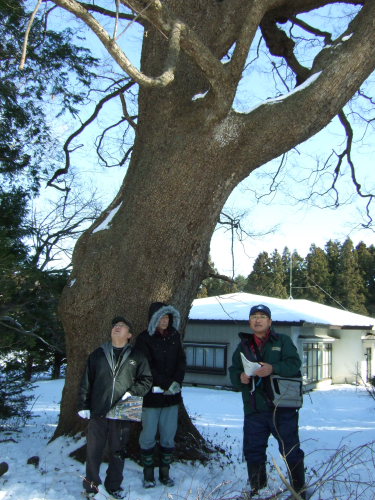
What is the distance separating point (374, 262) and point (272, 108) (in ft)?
159

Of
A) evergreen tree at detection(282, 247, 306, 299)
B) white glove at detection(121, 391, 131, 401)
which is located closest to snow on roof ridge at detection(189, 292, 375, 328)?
white glove at detection(121, 391, 131, 401)

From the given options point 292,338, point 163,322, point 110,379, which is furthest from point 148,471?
point 292,338

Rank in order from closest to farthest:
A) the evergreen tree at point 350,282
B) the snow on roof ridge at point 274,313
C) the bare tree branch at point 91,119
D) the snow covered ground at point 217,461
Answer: the snow covered ground at point 217,461, the bare tree branch at point 91,119, the snow on roof ridge at point 274,313, the evergreen tree at point 350,282

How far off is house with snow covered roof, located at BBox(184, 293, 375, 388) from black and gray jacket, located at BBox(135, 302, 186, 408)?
11.8 meters

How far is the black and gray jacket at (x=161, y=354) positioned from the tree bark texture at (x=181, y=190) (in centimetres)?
38

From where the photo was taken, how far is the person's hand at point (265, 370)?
14.4 feet

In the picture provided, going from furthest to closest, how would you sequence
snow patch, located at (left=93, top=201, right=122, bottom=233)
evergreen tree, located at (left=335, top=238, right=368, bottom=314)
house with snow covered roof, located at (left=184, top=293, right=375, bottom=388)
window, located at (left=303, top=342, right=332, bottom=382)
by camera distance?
1. evergreen tree, located at (left=335, top=238, right=368, bottom=314)
2. window, located at (left=303, top=342, right=332, bottom=382)
3. house with snow covered roof, located at (left=184, top=293, right=375, bottom=388)
4. snow patch, located at (left=93, top=201, right=122, bottom=233)

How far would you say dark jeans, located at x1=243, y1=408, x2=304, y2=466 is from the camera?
14.4ft

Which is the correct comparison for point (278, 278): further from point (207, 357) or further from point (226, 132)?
point (226, 132)

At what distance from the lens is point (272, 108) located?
5.41 meters

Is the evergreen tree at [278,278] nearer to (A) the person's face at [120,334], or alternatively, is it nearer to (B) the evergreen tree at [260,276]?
(B) the evergreen tree at [260,276]

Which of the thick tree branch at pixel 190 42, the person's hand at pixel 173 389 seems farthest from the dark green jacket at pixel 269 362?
the thick tree branch at pixel 190 42

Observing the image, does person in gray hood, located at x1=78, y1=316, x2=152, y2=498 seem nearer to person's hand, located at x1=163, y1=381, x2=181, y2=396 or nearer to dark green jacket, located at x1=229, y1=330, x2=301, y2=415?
person's hand, located at x1=163, y1=381, x2=181, y2=396

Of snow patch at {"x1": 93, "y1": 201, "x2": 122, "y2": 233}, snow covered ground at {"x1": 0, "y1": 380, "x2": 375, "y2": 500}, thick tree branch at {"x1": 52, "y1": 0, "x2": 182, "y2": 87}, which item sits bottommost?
snow covered ground at {"x1": 0, "y1": 380, "x2": 375, "y2": 500}
